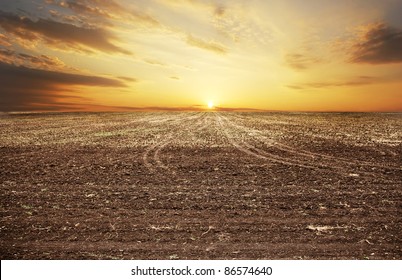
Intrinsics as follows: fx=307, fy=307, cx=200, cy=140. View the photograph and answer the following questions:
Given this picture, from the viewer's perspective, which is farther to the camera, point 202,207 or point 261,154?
point 261,154

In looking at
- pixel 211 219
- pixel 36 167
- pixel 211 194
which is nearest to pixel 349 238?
pixel 211 219

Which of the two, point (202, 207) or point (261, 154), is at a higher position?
point (261, 154)

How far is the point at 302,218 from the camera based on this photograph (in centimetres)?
716

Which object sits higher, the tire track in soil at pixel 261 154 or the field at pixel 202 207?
the tire track in soil at pixel 261 154

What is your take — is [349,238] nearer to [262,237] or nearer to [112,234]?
[262,237]

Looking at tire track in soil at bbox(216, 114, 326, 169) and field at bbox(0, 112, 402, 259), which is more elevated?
tire track in soil at bbox(216, 114, 326, 169)

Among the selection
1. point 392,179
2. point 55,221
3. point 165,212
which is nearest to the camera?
point 55,221

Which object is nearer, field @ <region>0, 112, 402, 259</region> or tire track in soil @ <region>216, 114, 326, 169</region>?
field @ <region>0, 112, 402, 259</region>

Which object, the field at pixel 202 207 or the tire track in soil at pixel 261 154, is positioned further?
the tire track in soil at pixel 261 154
